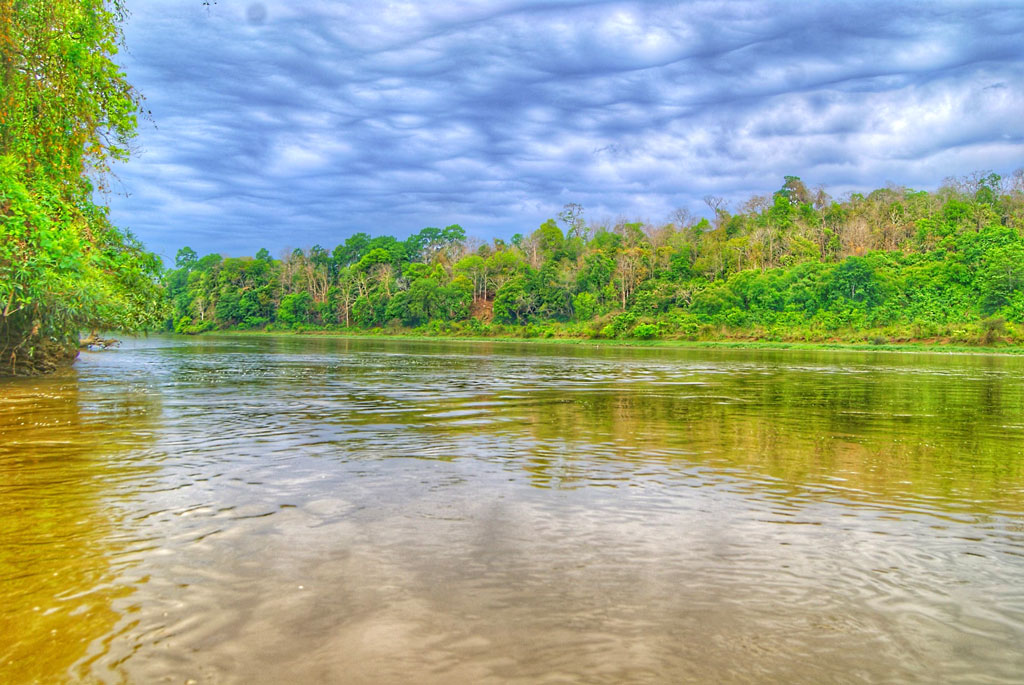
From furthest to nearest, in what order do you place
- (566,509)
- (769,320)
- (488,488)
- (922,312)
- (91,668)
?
(769,320) < (922,312) < (488,488) < (566,509) < (91,668)

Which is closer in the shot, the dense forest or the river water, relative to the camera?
the river water

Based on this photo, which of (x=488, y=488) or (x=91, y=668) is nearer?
(x=91, y=668)

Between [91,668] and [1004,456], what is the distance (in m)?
12.4

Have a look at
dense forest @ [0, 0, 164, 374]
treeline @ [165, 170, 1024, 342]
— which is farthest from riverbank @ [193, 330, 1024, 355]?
dense forest @ [0, 0, 164, 374]

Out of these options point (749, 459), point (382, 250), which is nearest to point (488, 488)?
point (749, 459)

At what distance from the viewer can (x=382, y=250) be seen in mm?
133125

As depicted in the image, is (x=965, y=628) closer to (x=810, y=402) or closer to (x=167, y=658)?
(x=167, y=658)

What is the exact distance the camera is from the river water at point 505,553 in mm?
4305

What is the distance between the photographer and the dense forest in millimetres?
17344

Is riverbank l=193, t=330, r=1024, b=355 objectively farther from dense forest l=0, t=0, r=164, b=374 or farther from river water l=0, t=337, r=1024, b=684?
dense forest l=0, t=0, r=164, b=374

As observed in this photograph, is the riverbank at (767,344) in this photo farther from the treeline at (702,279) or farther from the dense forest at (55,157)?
the dense forest at (55,157)

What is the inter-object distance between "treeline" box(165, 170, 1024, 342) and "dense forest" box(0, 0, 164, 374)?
2695 inches

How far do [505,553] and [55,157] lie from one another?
20376mm

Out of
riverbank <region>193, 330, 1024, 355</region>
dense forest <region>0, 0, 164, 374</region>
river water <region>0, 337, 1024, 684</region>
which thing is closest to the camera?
river water <region>0, 337, 1024, 684</region>
